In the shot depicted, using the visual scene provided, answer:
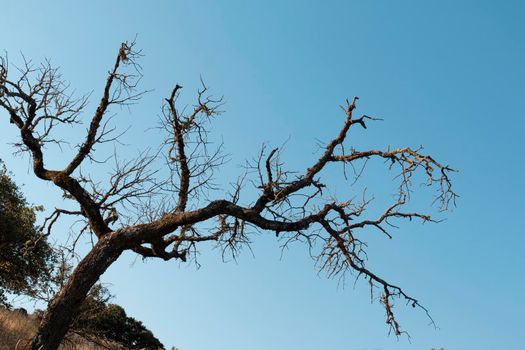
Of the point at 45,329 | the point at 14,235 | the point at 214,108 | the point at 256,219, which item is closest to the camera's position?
the point at 45,329

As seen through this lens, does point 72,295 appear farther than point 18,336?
No

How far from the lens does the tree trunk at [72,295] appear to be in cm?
901

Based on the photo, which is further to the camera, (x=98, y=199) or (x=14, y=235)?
(x=14, y=235)

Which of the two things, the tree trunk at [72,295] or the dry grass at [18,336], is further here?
the dry grass at [18,336]

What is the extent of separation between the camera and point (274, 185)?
35.5 ft

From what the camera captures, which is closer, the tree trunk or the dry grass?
the tree trunk

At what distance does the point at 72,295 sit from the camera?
929cm

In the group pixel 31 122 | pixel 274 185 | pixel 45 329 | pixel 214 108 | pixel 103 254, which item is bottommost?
pixel 45 329

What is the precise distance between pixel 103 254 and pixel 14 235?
14829 mm

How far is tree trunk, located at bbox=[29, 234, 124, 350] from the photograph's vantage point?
9.01 meters

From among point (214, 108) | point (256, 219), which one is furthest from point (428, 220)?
point (214, 108)

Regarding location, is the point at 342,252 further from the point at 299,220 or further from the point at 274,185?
the point at 274,185

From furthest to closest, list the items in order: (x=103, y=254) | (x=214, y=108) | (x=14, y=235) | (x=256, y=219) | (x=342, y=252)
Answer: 1. (x=14, y=235)
2. (x=214, y=108)
3. (x=342, y=252)
4. (x=256, y=219)
5. (x=103, y=254)

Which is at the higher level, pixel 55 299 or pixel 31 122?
pixel 31 122
